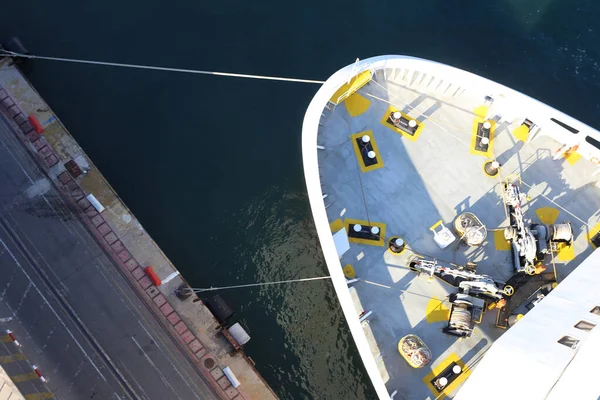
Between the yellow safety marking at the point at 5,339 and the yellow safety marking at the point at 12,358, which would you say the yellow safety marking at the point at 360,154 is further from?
the yellow safety marking at the point at 5,339

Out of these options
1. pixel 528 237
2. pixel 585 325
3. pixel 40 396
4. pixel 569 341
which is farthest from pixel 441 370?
pixel 40 396

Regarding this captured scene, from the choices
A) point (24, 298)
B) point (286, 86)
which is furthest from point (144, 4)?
point (24, 298)

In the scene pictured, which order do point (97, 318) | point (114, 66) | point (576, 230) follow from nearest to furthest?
1. point (576, 230)
2. point (97, 318)
3. point (114, 66)

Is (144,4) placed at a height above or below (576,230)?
above

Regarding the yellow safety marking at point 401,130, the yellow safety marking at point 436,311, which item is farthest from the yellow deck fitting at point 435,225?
the yellow safety marking at point 401,130

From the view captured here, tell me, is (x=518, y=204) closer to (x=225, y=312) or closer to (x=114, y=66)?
(x=225, y=312)
